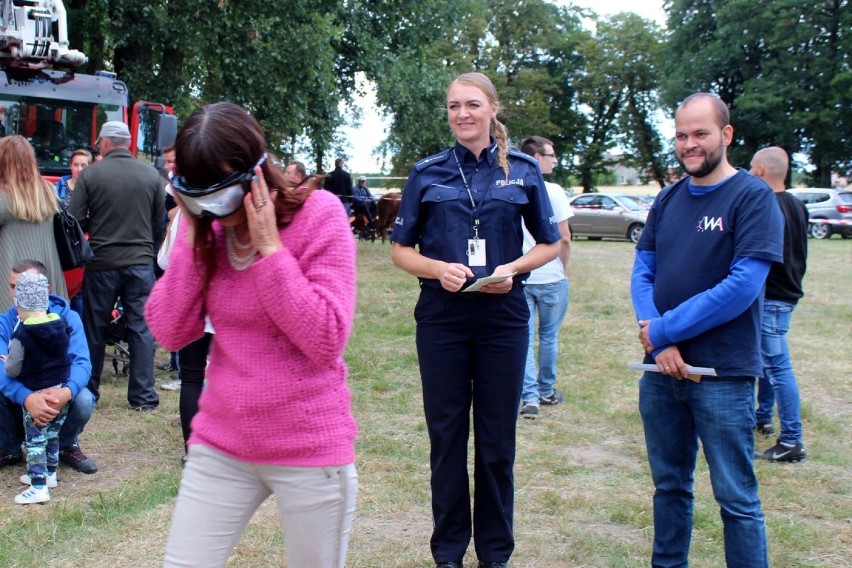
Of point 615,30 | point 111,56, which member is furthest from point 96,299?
point 615,30

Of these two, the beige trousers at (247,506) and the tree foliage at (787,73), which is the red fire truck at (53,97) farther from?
the tree foliage at (787,73)

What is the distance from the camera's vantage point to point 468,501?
4.04 meters

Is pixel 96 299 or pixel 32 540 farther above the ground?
pixel 96 299

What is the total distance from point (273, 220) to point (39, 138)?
29.2 feet

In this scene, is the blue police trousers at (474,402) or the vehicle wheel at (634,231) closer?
the blue police trousers at (474,402)

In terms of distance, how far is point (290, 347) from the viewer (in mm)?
2355

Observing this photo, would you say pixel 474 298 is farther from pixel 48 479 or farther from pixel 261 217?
pixel 48 479

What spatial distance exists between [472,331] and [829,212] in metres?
28.6

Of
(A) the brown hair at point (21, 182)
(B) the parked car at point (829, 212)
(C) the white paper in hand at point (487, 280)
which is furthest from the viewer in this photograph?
(B) the parked car at point (829, 212)

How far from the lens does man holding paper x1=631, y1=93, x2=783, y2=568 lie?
126 inches

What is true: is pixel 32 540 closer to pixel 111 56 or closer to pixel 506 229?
→ pixel 506 229

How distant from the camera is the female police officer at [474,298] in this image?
3812mm

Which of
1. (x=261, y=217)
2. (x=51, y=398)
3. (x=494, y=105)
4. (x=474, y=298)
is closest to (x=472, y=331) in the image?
(x=474, y=298)

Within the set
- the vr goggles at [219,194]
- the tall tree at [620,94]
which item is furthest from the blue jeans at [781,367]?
the tall tree at [620,94]
